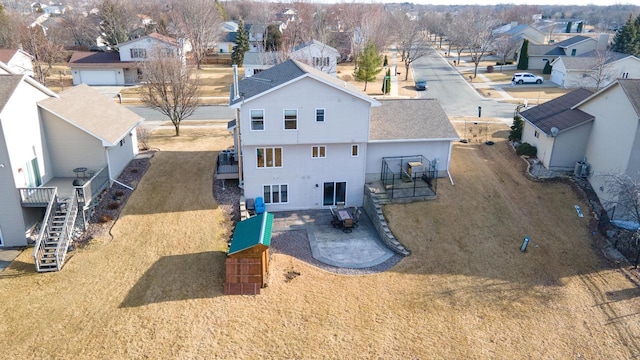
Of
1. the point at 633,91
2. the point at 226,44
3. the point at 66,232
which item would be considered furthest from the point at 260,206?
the point at 226,44

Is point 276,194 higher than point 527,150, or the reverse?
point 527,150

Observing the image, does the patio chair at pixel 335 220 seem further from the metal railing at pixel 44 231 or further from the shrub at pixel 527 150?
the shrub at pixel 527 150

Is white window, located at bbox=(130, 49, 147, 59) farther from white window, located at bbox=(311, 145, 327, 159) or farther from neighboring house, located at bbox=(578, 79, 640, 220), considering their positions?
neighboring house, located at bbox=(578, 79, 640, 220)

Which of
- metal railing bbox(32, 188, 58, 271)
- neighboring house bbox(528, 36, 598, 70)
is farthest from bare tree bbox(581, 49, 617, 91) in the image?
metal railing bbox(32, 188, 58, 271)

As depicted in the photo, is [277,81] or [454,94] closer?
[277,81]

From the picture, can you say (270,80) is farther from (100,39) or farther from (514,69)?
(100,39)

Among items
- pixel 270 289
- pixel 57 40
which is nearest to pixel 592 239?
pixel 270 289

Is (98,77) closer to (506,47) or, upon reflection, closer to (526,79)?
(526,79)
